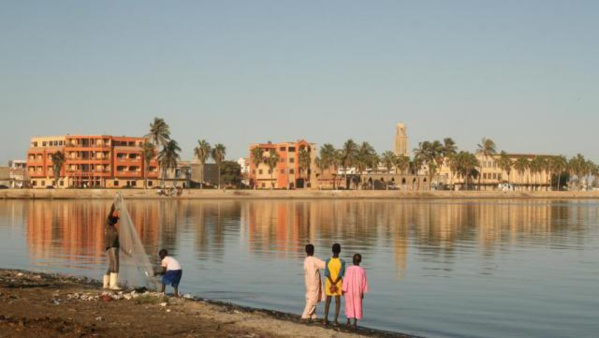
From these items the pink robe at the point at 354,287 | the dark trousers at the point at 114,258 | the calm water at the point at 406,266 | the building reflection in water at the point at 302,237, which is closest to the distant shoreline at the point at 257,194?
the building reflection in water at the point at 302,237

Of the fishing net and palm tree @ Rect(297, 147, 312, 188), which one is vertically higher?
palm tree @ Rect(297, 147, 312, 188)

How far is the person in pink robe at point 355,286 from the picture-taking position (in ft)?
56.6

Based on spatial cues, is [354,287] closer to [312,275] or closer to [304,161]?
[312,275]

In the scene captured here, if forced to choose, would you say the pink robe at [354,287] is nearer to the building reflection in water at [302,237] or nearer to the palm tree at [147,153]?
the building reflection in water at [302,237]

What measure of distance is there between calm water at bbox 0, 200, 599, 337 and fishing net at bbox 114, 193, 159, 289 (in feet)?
10.6

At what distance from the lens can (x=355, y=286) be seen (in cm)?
1733

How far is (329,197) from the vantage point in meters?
170

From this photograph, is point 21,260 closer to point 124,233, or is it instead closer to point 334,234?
point 124,233

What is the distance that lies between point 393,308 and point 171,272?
24.1ft

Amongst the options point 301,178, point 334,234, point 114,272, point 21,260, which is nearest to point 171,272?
point 114,272

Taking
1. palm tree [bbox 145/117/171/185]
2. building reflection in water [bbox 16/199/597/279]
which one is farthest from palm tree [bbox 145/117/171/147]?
building reflection in water [bbox 16/199/597/279]

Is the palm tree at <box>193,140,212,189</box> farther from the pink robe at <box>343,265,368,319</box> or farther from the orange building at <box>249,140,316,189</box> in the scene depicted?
the pink robe at <box>343,265,368,319</box>

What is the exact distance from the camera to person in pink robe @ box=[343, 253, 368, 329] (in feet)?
56.6

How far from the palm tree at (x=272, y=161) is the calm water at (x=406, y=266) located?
128146 millimetres
